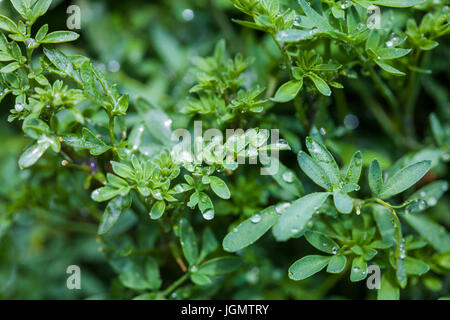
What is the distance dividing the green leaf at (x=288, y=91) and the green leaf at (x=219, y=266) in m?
0.52

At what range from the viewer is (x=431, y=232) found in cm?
134

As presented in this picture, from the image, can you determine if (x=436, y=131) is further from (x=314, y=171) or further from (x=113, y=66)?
(x=113, y=66)

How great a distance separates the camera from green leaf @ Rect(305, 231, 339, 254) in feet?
3.75

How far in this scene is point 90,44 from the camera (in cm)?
192

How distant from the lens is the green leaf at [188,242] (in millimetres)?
1224

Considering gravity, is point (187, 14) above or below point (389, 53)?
below

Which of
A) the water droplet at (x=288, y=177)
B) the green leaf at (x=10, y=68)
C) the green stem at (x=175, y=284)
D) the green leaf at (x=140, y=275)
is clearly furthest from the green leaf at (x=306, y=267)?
the green leaf at (x=10, y=68)

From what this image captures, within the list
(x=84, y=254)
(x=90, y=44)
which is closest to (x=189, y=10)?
(x=90, y=44)

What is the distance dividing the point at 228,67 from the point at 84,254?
3.49ft

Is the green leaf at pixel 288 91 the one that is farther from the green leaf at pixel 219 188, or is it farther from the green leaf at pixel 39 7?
the green leaf at pixel 39 7

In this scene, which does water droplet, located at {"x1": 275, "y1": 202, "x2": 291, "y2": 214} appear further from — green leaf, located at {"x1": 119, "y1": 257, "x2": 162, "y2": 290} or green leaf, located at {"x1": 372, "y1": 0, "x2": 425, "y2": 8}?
green leaf, located at {"x1": 372, "y1": 0, "x2": 425, "y2": 8}

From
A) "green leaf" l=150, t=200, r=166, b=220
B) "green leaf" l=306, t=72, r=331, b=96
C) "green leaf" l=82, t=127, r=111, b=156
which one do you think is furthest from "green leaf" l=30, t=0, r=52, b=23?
"green leaf" l=306, t=72, r=331, b=96

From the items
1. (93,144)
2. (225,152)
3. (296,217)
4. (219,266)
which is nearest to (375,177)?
(296,217)

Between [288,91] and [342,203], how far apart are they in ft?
1.04
